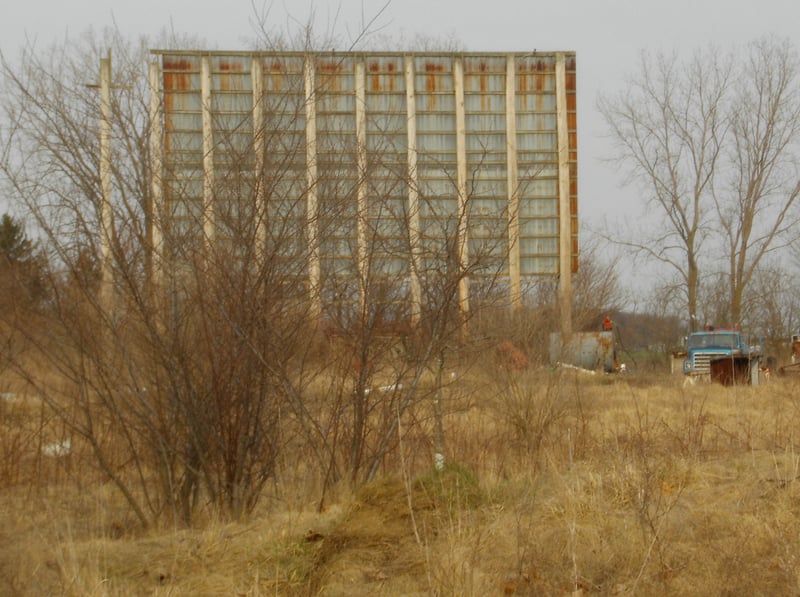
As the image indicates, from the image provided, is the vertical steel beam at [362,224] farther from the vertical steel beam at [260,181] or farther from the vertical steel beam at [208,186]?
the vertical steel beam at [208,186]

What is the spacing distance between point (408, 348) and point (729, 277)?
32205 millimetres

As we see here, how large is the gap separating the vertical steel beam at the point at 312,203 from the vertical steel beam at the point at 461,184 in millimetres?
1081

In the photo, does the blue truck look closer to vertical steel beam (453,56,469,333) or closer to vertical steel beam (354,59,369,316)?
vertical steel beam (453,56,469,333)

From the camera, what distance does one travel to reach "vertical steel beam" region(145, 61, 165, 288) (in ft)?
22.4

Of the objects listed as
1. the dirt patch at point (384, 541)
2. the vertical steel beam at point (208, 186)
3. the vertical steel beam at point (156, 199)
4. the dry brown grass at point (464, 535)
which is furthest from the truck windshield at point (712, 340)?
the vertical steel beam at point (156, 199)

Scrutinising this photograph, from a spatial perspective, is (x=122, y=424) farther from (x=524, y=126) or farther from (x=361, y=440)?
(x=524, y=126)

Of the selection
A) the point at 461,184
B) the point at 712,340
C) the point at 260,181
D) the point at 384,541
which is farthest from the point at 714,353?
the point at 384,541

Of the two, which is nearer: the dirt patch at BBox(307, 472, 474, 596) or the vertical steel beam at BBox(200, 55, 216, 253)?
the dirt patch at BBox(307, 472, 474, 596)

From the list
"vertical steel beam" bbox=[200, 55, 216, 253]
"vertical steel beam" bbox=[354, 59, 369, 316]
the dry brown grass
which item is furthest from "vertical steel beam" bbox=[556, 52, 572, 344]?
"vertical steel beam" bbox=[200, 55, 216, 253]

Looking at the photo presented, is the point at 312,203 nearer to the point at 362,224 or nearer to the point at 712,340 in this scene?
the point at 362,224

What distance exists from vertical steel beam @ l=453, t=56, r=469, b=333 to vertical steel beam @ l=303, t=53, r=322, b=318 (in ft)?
3.55

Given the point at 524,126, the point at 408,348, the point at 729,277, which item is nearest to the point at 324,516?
the point at 408,348

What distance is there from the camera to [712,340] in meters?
26.3

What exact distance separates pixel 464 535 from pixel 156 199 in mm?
3368
